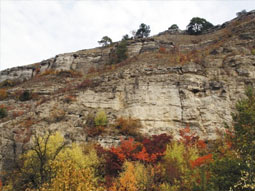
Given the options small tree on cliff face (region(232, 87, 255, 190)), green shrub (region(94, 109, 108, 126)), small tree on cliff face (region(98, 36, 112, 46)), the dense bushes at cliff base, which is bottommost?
the dense bushes at cliff base

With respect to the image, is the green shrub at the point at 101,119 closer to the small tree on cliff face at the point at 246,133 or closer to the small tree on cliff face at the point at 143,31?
the small tree on cliff face at the point at 246,133

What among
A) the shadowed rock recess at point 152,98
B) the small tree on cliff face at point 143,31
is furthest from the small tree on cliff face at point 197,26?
the shadowed rock recess at point 152,98

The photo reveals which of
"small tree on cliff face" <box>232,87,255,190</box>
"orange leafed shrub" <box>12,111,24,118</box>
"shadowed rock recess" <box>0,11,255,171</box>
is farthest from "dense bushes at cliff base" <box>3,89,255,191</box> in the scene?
"orange leafed shrub" <box>12,111,24,118</box>

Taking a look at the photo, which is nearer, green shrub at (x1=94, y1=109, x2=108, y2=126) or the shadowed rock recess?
the shadowed rock recess

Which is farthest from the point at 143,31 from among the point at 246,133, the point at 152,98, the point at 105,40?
the point at 246,133

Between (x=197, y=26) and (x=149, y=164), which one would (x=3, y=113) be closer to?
(x=149, y=164)

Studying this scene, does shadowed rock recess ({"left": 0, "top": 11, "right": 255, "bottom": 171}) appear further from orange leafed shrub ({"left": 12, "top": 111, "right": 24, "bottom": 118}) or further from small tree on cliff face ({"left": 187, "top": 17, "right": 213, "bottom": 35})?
small tree on cliff face ({"left": 187, "top": 17, "right": 213, "bottom": 35})

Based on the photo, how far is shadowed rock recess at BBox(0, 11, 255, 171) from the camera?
26844 mm

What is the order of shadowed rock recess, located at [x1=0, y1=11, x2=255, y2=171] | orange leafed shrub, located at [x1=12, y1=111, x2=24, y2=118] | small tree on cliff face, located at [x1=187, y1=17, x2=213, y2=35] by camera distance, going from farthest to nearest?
small tree on cliff face, located at [x1=187, y1=17, x2=213, y2=35], orange leafed shrub, located at [x1=12, y1=111, x2=24, y2=118], shadowed rock recess, located at [x1=0, y1=11, x2=255, y2=171]

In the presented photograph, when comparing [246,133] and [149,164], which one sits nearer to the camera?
[246,133]

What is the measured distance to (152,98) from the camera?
30.0m

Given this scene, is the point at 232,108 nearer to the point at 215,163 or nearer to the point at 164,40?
the point at 215,163

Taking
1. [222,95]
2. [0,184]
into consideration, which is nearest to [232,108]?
[222,95]

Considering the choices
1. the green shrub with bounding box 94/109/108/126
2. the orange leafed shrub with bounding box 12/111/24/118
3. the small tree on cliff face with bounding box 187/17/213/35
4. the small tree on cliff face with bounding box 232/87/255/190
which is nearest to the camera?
the small tree on cliff face with bounding box 232/87/255/190
